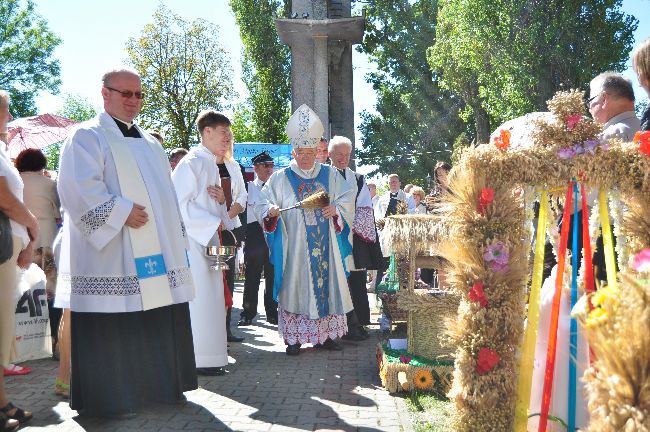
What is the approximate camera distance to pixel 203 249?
6.08 m

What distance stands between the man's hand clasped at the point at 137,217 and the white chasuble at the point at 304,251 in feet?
7.75

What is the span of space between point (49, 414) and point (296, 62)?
1553 cm

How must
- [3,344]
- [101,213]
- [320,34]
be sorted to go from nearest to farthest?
1. [3,344]
2. [101,213]
3. [320,34]

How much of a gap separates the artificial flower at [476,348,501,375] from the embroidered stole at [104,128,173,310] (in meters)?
2.34

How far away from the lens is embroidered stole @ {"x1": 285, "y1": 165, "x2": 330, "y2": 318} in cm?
689

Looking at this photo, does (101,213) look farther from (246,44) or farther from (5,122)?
(246,44)

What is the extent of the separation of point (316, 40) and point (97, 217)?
15.2 meters

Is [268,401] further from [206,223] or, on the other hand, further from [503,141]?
[503,141]

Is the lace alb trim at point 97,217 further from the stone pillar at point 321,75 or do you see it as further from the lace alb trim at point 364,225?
the stone pillar at point 321,75

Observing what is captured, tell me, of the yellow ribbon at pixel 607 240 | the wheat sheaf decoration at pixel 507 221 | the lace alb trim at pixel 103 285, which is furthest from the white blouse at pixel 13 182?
the yellow ribbon at pixel 607 240

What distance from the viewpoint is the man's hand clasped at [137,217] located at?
14.8 feet

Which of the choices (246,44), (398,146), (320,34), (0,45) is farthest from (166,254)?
(0,45)

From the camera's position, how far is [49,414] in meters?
4.62

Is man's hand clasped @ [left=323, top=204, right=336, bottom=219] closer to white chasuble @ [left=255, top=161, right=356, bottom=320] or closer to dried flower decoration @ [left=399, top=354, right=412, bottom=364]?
white chasuble @ [left=255, top=161, right=356, bottom=320]
